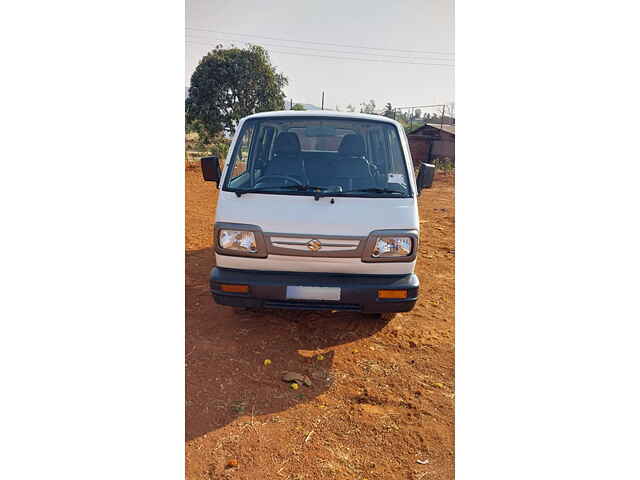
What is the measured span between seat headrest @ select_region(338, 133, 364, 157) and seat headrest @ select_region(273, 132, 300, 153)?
36 centimetres

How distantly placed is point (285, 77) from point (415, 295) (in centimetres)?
268

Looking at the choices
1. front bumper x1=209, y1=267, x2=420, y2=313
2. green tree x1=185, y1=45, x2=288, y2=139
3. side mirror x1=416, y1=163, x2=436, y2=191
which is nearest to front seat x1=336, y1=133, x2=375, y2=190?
side mirror x1=416, y1=163, x2=436, y2=191

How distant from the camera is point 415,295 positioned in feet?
10.1

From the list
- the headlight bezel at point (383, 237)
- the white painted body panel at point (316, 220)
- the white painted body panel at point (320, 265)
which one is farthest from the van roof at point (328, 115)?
the white painted body panel at point (320, 265)

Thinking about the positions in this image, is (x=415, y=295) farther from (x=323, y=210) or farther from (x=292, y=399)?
(x=292, y=399)

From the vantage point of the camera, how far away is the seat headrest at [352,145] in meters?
3.54

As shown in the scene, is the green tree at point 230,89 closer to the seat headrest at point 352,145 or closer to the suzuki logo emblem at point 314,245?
the seat headrest at point 352,145

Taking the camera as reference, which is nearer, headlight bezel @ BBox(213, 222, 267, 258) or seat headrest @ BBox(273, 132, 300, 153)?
headlight bezel @ BBox(213, 222, 267, 258)

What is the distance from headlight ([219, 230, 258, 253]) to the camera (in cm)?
305

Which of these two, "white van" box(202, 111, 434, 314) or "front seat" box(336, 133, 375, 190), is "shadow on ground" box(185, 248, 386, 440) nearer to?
"white van" box(202, 111, 434, 314)

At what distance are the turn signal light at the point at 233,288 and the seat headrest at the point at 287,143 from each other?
1.19 metres

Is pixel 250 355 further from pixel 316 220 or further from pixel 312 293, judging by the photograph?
pixel 316 220
